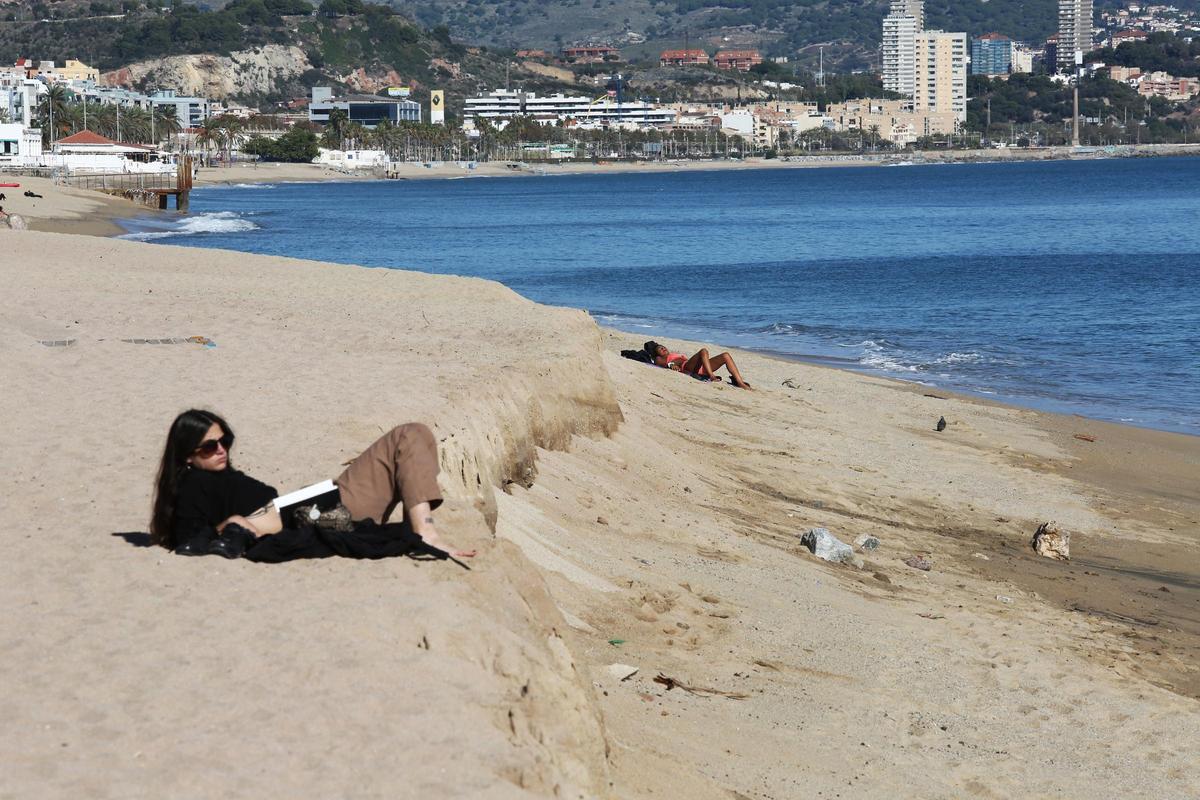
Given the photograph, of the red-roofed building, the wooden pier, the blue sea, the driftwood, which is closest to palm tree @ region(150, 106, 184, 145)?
the blue sea

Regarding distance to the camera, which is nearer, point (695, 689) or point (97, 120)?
point (695, 689)

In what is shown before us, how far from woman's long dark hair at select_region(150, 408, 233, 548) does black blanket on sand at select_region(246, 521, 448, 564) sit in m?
0.42

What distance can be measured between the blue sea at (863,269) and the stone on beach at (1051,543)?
28.0 feet

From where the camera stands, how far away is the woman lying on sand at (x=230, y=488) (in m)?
6.84

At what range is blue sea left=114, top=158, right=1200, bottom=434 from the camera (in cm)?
2711

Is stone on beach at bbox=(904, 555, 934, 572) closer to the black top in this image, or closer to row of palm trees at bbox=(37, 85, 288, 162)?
the black top

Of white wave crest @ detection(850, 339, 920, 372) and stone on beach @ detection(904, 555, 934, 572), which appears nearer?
stone on beach @ detection(904, 555, 934, 572)

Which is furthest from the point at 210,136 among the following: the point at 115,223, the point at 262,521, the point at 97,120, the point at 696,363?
the point at 262,521

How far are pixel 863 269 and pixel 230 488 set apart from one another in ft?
148

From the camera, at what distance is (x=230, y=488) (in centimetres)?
708

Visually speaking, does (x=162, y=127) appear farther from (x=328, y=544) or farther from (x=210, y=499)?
(x=328, y=544)

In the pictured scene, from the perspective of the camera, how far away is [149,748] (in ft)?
16.1

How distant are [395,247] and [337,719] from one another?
53.7 meters

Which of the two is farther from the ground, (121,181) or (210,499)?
(121,181)
